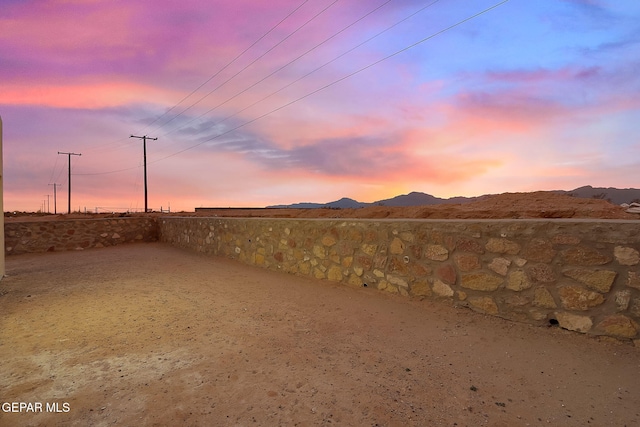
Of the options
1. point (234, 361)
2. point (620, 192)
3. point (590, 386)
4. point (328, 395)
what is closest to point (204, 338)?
point (234, 361)

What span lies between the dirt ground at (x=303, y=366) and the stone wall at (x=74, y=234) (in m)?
8.11

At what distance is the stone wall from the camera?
10.5 metres

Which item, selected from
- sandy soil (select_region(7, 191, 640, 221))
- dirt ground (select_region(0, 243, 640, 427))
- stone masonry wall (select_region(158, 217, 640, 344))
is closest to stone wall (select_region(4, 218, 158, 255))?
sandy soil (select_region(7, 191, 640, 221))

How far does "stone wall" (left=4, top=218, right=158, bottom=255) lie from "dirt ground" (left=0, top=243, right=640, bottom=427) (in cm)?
811

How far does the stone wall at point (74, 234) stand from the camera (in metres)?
10.5

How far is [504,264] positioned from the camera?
3.41 metres

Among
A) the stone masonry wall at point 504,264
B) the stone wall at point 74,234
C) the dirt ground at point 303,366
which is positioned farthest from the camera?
the stone wall at point 74,234

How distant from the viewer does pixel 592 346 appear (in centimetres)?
277

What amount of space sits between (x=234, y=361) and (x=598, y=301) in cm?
316

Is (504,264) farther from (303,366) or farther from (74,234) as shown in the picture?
(74,234)

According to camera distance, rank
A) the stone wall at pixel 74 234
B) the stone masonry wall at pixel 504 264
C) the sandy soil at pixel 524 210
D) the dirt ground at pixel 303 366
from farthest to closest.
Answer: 1. the stone wall at pixel 74 234
2. the sandy soil at pixel 524 210
3. the stone masonry wall at pixel 504 264
4. the dirt ground at pixel 303 366

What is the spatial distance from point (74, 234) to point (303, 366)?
12.4 metres

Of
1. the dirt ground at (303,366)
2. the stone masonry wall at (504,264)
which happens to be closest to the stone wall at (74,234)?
the dirt ground at (303,366)

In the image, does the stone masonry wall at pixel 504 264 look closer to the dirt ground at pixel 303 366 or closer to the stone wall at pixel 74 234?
the dirt ground at pixel 303 366
